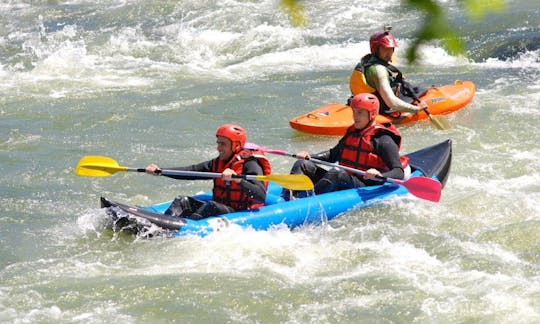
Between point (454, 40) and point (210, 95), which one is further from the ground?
point (454, 40)

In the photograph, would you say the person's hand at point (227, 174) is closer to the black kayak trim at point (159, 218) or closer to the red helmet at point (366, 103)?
the black kayak trim at point (159, 218)

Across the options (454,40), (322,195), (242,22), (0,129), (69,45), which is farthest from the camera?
(242,22)

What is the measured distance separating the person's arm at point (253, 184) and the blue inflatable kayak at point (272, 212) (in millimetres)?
96

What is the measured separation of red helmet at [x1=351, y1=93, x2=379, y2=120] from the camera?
6.17 meters

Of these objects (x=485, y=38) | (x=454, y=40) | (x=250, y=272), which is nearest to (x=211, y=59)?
(x=485, y=38)

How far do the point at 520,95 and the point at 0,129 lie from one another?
19.8ft

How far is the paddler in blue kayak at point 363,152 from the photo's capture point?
6160 millimetres

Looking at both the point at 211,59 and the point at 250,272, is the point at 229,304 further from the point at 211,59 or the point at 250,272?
the point at 211,59

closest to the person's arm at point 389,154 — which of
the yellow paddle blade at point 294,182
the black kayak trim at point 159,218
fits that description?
the yellow paddle blade at point 294,182

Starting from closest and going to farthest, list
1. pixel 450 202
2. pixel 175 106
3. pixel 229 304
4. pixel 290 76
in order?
pixel 229 304 < pixel 450 202 < pixel 175 106 < pixel 290 76

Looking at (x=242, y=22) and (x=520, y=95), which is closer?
(x=520, y=95)

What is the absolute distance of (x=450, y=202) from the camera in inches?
259

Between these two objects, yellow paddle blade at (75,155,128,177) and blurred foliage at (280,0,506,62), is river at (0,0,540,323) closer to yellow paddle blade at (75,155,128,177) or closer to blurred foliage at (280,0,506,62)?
blurred foliage at (280,0,506,62)

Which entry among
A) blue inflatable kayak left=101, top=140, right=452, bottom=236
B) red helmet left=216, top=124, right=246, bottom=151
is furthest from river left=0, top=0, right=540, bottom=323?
red helmet left=216, top=124, right=246, bottom=151
